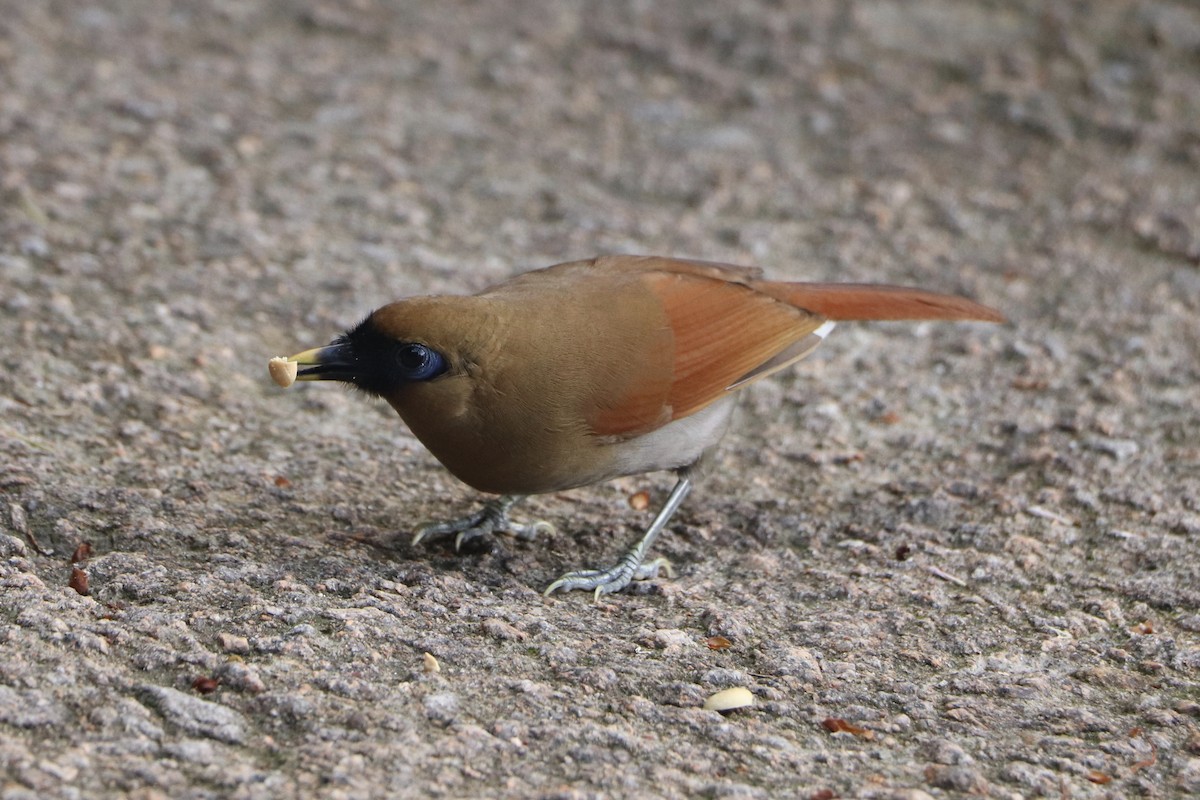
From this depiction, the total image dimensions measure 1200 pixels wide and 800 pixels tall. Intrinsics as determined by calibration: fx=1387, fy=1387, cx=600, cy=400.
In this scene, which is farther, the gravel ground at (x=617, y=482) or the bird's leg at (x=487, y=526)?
the bird's leg at (x=487, y=526)

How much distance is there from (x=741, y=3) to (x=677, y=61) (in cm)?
69

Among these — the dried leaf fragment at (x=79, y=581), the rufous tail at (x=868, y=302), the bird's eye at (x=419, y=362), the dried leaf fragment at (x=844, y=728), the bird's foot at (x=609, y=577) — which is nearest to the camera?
the dried leaf fragment at (x=844, y=728)

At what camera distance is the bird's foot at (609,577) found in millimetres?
3711

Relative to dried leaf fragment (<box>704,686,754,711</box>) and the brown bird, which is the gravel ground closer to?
dried leaf fragment (<box>704,686,754,711</box>)

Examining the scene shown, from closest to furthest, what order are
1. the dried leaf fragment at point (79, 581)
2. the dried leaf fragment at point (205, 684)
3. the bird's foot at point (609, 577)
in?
the dried leaf fragment at point (205, 684) < the dried leaf fragment at point (79, 581) < the bird's foot at point (609, 577)

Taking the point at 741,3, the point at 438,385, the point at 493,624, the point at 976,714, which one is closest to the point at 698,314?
the point at 438,385

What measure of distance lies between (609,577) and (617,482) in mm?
856

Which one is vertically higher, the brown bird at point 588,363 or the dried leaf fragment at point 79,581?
the brown bird at point 588,363

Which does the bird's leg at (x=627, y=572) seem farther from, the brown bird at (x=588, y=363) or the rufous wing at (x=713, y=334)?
the rufous wing at (x=713, y=334)

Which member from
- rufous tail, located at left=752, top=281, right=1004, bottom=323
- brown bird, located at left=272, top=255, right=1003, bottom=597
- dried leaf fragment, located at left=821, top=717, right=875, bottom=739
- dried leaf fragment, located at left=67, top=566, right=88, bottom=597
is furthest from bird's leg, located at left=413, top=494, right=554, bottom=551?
dried leaf fragment, located at left=821, top=717, right=875, bottom=739

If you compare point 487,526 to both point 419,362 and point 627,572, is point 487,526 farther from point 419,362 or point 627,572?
point 419,362

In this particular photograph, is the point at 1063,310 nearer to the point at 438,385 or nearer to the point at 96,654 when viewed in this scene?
the point at 438,385

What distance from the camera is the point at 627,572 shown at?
3.78 meters

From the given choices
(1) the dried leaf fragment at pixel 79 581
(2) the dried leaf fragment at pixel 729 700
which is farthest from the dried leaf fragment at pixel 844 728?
(1) the dried leaf fragment at pixel 79 581
